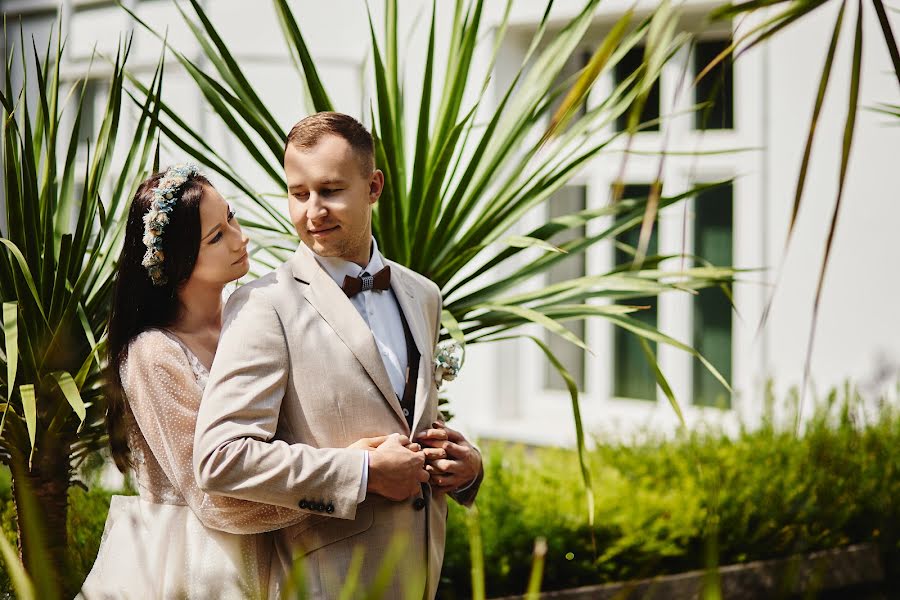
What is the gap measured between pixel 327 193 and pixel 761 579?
306cm

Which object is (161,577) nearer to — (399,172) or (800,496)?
(399,172)

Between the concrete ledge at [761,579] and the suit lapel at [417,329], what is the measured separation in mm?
1954

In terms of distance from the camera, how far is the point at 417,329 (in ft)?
7.48

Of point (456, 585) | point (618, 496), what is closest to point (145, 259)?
point (456, 585)

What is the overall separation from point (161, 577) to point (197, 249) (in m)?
0.65

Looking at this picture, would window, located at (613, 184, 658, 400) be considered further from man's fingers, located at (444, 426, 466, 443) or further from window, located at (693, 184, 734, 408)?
man's fingers, located at (444, 426, 466, 443)

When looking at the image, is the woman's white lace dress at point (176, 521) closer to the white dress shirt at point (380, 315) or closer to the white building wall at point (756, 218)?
the white dress shirt at point (380, 315)

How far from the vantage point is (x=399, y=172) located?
3115 mm

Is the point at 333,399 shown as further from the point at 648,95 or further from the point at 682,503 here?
the point at 648,95

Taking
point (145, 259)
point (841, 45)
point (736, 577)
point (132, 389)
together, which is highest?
point (841, 45)

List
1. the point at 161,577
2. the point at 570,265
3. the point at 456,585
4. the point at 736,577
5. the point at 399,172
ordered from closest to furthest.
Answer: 1. the point at 161,577
2. the point at 399,172
3. the point at 456,585
4. the point at 736,577
5. the point at 570,265

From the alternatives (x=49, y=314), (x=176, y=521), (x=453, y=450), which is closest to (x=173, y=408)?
(x=176, y=521)

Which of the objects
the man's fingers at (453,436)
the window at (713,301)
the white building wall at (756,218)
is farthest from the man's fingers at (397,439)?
the window at (713,301)

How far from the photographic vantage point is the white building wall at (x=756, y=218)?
5.30 meters
